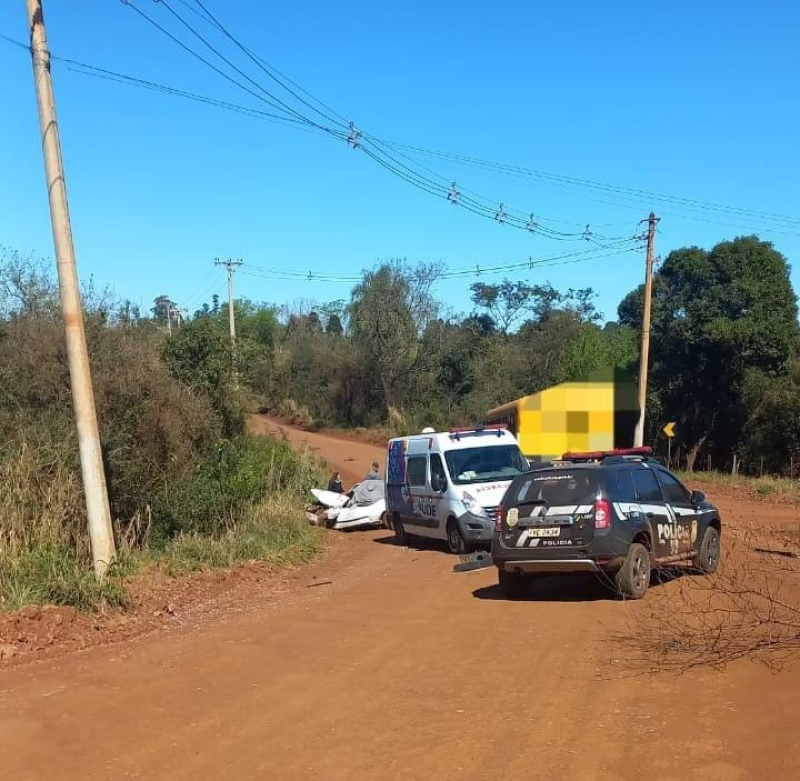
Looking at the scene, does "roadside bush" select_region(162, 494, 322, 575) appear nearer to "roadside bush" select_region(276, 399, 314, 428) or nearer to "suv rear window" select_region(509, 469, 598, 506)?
"suv rear window" select_region(509, 469, 598, 506)

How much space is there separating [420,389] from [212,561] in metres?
42.2

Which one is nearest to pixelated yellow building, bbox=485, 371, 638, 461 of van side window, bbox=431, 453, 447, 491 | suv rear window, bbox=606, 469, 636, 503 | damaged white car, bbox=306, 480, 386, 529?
damaged white car, bbox=306, 480, 386, 529

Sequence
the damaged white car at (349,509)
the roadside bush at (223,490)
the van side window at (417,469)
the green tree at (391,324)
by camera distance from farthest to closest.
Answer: the green tree at (391,324), the damaged white car at (349,509), the roadside bush at (223,490), the van side window at (417,469)

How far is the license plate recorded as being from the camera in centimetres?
1093

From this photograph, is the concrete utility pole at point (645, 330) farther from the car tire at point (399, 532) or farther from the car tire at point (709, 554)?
the car tire at point (709, 554)

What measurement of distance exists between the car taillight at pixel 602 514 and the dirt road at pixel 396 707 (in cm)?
101

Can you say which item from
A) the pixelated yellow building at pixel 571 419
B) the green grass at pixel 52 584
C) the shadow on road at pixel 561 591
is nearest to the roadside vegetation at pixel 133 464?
the green grass at pixel 52 584

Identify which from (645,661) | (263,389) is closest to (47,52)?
(645,661)

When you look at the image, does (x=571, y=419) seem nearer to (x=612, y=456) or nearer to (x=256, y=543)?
(x=256, y=543)

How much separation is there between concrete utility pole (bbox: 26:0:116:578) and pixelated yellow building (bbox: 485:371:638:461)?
54.5ft

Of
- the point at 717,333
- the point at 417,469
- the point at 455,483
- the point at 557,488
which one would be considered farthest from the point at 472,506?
the point at 717,333

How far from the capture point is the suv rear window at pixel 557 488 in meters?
11.0

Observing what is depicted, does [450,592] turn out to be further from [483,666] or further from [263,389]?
[263,389]

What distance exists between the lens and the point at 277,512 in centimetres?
1877
